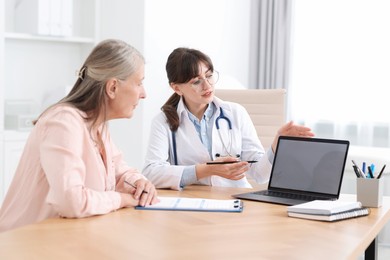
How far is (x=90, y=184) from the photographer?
2.00 meters

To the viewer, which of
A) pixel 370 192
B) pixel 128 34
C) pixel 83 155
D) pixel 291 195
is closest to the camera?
pixel 83 155

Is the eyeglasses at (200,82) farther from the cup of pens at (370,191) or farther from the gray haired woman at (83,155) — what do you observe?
the cup of pens at (370,191)

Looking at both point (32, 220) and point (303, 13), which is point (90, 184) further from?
point (303, 13)

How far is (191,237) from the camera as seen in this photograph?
5.40 ft

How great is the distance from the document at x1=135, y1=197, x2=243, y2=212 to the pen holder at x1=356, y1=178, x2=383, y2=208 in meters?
0.39

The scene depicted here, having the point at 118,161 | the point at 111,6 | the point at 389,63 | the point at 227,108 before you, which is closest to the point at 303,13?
the point at 389,63

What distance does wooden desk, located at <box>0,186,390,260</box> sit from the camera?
4.89 ft

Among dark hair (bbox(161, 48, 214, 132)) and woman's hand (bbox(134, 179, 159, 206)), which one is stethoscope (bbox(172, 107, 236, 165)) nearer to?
dark hair (bbox(161, 48, 214, 132))

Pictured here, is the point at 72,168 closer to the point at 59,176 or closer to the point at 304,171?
the point at 59,176

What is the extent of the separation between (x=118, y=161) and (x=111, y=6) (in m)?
2.49

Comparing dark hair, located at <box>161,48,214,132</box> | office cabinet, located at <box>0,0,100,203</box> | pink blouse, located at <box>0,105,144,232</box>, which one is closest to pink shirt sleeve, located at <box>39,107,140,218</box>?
pink blouse, located at <box>0,105,144,232</box>

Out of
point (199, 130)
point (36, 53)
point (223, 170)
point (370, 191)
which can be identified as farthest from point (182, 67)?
point (36, 53)

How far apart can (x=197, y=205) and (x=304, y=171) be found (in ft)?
1.40

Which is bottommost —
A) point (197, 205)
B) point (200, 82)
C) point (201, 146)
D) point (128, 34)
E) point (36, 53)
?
point (197, 205)
